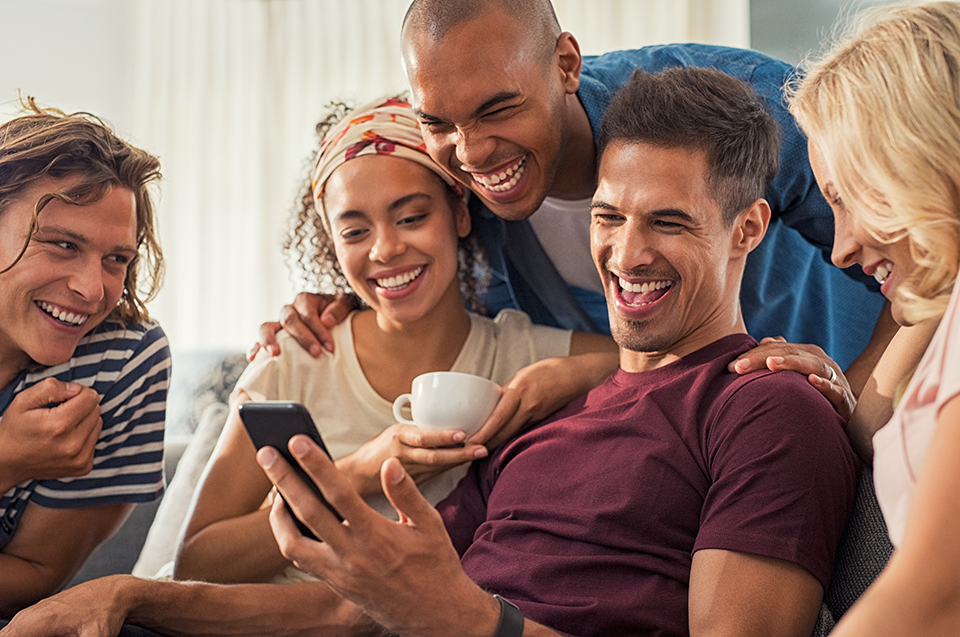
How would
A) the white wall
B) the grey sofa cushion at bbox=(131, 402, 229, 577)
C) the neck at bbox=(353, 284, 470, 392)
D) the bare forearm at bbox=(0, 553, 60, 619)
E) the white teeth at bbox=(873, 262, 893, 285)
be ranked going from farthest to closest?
1. the white wall
2. the grey sofa cushion at bbox=(131, 402, 229, 577)
3. the neck at bbox=(353, 284, 470, 392)
4. the bare forearm at bbox=(0, 553, 60, 619)
5. the white teeth at bbox=(873, 262, 893, 285)

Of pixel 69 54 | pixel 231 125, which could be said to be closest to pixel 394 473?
pixel 231 125

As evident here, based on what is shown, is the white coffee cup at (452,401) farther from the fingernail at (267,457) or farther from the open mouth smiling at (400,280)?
the fingernail at (267,457)

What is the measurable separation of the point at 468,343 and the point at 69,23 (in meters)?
3.80

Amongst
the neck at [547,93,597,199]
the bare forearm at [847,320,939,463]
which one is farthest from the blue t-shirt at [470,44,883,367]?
the bare forearm at [847,320,939,463]

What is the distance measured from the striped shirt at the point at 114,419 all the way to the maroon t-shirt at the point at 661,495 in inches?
27.5

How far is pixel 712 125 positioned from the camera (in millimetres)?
1364

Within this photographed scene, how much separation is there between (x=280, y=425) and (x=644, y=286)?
66 cm

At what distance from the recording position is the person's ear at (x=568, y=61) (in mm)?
1766

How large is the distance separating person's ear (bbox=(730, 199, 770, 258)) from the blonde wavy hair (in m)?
0.39

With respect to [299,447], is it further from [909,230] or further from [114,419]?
[114,419]

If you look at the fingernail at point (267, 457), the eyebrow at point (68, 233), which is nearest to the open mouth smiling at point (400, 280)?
the eyebrow at point (68, 233)

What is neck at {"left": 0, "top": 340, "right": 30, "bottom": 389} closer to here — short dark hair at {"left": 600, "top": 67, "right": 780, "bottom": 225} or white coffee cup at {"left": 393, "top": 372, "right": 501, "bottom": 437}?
white coffee cup at {"left": 393, "top": 372, "right": 501, "bottom": 437}

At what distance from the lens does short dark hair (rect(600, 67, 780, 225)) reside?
1.36 meters

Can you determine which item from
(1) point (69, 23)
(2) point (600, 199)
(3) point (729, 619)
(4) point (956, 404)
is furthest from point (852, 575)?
(1) point (69, 23)
